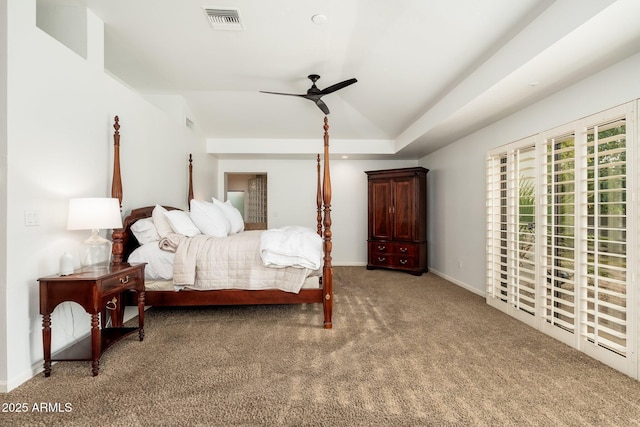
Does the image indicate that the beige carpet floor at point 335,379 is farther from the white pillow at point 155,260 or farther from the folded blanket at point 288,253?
the folded blanket at point 288,253

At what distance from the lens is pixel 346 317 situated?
11.2 feet

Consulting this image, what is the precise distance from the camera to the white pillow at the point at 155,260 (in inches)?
125

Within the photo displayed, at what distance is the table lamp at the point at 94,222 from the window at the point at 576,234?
3.62m

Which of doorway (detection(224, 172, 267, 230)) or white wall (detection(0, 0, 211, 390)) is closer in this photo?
white wall (detection(0, 0, 211, 390))

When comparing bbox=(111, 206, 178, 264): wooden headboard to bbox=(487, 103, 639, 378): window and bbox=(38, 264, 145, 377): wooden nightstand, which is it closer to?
bbox=(38, 264, 145, 377): wooden nightstand

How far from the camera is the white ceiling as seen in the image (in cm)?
226

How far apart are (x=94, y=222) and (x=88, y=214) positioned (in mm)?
68

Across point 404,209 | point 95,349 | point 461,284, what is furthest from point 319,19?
point 461,284

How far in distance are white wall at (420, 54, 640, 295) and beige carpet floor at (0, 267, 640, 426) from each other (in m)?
1.61

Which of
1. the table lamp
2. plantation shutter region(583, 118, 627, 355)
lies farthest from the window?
the table lamp

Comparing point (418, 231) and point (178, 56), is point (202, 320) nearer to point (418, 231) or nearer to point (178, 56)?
point (178, 56)

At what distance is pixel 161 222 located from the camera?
339 cm

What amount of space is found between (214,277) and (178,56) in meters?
2.47

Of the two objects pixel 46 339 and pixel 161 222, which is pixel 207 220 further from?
pixel 46 339
